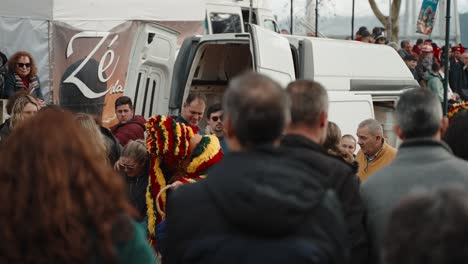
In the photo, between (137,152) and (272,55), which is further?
(272,55)

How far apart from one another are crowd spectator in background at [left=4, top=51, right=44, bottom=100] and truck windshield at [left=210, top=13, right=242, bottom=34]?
6016 millimetres

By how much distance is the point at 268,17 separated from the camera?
18594 millimetres

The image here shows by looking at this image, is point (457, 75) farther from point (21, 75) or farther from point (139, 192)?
point (139, 192)

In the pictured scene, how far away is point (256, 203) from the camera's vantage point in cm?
359

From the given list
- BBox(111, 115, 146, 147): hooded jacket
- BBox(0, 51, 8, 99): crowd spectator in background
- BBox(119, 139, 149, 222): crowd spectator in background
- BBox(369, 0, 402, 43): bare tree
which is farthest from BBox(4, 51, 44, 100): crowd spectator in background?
BBox(369, 0, 402, 43): bare tree

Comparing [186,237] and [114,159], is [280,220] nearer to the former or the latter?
[186,237]

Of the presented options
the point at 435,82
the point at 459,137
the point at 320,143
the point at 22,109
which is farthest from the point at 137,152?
the point at 435,82

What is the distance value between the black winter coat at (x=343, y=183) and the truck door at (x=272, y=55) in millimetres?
5850

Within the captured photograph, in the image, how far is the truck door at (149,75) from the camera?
12.6 m

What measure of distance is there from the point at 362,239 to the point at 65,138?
1800mm

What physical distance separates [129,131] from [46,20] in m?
3.77

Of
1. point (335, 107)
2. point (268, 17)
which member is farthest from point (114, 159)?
point (268, 17)

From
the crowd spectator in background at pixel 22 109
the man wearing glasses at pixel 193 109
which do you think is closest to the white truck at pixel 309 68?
the man wearing glasses at pixel 193 109

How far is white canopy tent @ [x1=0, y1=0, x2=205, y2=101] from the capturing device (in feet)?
44.1
